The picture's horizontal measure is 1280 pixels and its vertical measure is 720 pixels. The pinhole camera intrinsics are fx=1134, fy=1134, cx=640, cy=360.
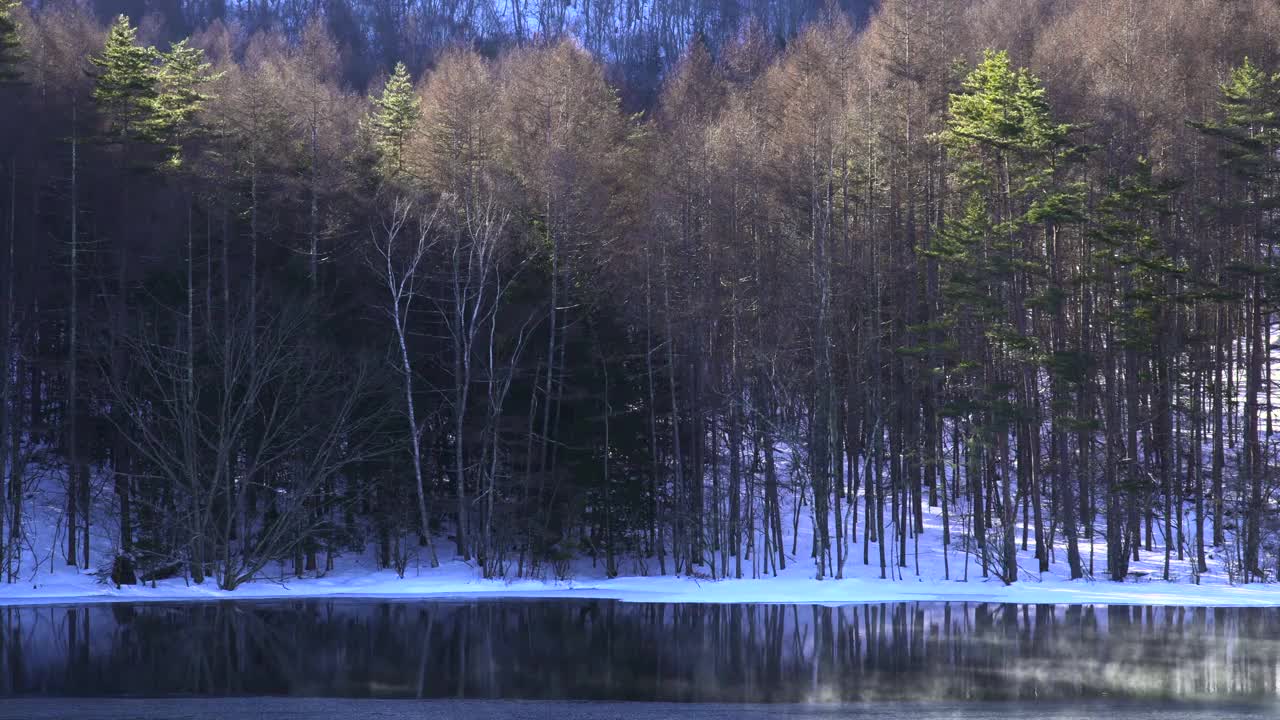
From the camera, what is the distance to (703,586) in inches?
1122

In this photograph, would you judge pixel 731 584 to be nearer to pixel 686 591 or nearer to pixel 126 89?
pixel 686 591

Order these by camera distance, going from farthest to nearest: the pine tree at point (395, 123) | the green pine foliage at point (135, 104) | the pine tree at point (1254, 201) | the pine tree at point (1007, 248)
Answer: the pine tree at point (395, 123) < the green pine foliage at point (135, 104) < the pine tree at point (1007, 248) < the pine tree at point (1254, 201)

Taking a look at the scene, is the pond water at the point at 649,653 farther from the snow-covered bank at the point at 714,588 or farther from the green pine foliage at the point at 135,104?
the green pine foliage at the point at 135,104

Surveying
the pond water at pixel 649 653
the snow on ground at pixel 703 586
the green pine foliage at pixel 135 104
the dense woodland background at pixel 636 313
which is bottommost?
the snow on ground at pixel 703 586

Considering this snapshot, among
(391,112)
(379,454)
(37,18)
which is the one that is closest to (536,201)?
(379,454)

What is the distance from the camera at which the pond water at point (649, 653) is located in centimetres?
1391

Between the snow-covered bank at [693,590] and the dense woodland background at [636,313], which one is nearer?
the snow-covered bank at [693,590]

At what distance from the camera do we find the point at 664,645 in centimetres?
1808

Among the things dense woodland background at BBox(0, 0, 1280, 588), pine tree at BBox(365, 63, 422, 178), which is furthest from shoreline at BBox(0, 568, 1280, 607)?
pine tree at BBox(365, 63, 422, 178)

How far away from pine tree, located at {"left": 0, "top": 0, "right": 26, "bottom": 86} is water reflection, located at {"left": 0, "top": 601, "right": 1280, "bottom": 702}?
17590 millimetres

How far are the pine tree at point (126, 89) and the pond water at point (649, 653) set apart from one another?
56.4ft

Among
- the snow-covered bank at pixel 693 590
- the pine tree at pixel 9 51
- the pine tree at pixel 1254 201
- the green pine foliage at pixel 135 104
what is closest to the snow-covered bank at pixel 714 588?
the snow-covered bank at pixel 693 590

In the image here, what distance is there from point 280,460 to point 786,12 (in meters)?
86.5

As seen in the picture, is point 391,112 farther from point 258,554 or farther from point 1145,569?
point 1145,569
